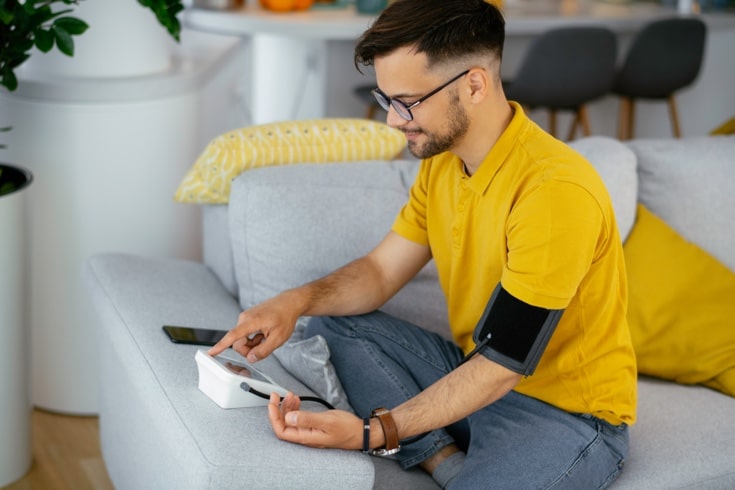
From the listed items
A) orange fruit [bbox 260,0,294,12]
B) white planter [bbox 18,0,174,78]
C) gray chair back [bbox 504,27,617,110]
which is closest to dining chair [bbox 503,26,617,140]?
gray chair back [bbox 504,27,617,110]

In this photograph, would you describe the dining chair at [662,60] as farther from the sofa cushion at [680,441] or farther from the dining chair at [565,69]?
the sofa cushion at [680,441]

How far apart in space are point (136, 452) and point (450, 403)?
2.34 ft

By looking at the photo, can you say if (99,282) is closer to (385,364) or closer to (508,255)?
(385,364)

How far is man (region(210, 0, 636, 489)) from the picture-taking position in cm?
178

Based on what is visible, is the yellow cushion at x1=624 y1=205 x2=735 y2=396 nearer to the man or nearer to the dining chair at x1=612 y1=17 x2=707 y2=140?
the man

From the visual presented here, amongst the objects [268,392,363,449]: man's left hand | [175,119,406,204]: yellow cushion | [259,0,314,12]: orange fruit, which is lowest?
[268,392,363,449]: man's left hand

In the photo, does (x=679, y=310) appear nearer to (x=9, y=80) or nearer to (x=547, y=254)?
(x=547, y=254)

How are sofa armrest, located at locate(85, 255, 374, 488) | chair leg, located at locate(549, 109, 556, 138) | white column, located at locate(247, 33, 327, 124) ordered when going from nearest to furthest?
sofa armrest, located at locate(85, 255, 374, 488)
white column, located at locate(247, 33, 327, 124)
chair leg, located at locate(549, 109, 556, 138)

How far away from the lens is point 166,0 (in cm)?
245

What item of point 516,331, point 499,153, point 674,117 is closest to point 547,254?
point 516,331

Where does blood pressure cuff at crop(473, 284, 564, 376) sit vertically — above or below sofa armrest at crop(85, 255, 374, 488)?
above

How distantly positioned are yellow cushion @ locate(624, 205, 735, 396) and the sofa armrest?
82 cm

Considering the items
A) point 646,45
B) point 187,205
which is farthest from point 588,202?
point 646,45

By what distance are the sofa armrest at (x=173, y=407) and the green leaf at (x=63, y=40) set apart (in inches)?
17.5
